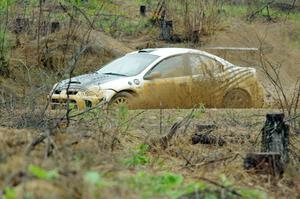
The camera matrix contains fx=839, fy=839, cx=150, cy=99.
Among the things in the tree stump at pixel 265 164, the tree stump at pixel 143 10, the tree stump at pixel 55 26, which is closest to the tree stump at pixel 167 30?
the tree stump at pixel 143 10

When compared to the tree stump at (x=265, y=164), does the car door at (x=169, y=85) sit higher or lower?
higher

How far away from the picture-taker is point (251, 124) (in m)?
11.5

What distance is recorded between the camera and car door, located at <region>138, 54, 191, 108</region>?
649 inches

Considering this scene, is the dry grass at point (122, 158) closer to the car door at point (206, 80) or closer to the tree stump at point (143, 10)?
the car door at point (206, 80)

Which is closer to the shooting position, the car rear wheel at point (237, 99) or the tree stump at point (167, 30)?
the car rear wheel at point (237, 99)

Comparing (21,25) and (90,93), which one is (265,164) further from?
(21,25)

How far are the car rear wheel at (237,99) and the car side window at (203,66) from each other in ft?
1.94

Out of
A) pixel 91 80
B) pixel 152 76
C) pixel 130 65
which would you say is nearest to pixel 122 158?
pixel 91 80

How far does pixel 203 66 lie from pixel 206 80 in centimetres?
36

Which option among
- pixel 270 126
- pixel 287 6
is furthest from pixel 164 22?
pixel 270 126

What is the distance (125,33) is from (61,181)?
2435 cm

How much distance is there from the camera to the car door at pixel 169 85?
54.1 ft

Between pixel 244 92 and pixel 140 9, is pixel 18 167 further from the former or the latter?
pixel 140 9

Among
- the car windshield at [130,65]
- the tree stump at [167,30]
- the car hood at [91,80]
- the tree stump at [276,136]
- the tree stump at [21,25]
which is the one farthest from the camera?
the tree stump at [167,30]
